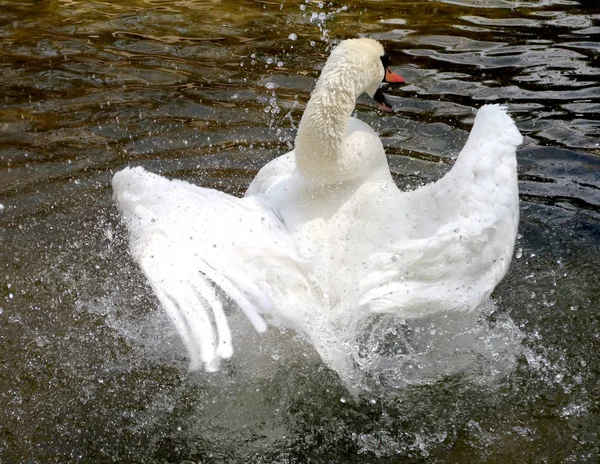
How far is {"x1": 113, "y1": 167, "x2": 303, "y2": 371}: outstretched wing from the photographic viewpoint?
14.0 ft

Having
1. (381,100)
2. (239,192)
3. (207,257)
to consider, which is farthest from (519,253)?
(207,257)

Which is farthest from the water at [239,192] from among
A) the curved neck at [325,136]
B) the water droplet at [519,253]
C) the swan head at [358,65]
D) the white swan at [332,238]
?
the swan head at [358,65]

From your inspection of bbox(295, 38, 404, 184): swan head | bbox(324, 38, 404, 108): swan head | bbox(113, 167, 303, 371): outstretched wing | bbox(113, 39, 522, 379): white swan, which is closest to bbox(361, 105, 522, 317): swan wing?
bbox(113, 39, 522, 379): white swan

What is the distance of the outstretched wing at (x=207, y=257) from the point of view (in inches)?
168

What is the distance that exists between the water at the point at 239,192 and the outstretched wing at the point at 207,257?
1.56 ft

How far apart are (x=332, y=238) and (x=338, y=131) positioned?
0.59m

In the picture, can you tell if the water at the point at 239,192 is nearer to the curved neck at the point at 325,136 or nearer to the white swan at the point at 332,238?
the white swan at the point at 332,238

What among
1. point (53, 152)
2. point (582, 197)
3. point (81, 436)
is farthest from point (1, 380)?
point (582, 197)

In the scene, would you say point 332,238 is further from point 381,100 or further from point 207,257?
point 381,100

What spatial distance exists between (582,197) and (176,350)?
3.26 m

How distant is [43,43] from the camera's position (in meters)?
9.38

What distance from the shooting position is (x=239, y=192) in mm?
6672

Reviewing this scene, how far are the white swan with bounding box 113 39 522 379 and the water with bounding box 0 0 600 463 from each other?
440 mm

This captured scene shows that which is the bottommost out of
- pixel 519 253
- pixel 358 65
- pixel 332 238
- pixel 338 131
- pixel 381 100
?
pixel 519 253
